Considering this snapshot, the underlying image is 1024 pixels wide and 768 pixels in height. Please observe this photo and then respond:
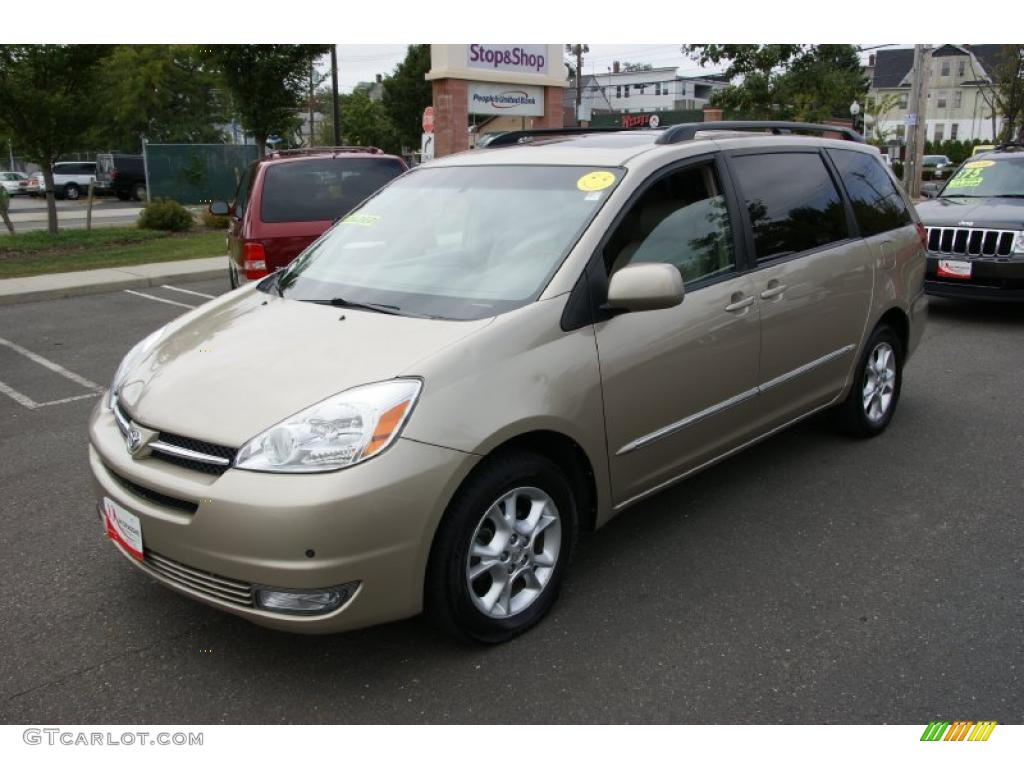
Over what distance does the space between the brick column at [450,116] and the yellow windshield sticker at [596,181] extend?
42.2 ft

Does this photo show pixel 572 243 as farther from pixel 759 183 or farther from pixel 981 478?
pixel 981 478

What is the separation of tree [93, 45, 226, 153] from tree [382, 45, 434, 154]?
9.67 meters

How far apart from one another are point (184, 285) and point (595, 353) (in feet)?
33.6

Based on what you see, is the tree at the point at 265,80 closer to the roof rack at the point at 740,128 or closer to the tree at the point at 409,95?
the roof rack at the point at 740,128

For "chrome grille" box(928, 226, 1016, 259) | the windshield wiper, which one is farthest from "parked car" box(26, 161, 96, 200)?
the windshield wiper

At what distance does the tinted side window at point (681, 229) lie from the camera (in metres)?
3.55

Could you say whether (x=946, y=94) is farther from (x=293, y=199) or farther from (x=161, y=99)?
(x=293, y=199)

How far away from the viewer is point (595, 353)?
3.26 meters

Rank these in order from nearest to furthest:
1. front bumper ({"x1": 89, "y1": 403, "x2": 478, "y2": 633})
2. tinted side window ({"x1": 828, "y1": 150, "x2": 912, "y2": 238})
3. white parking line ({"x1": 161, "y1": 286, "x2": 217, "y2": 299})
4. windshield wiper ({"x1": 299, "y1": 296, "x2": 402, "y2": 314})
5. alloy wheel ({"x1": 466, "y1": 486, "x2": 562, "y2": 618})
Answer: front bumper ({"x1": 89, "y1": 403, "x2": 478, "y2": 633}) < alloy wheel ({"x1": 466, "y1": 486, "x2": 562, "y2": 618}) < windshield wiper ({"x1": 299, "y1": 296, "x2": 402, "y2": 314}) < tinted side window ({"x1": 828, "y1": 150, "x2": 912, "y2": 238}) < white parking line ({"x1": 161, "y1": 286, "x2": 217, "y2": 299})

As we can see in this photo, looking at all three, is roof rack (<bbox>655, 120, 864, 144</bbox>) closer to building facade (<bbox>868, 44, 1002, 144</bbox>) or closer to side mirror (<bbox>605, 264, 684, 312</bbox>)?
side mirror (<bbox>605, 264, 684, 312</bbox>)

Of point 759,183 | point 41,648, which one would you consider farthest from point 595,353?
point 41,648

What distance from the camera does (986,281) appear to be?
8.51m

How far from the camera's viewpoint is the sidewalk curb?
11.0 meters

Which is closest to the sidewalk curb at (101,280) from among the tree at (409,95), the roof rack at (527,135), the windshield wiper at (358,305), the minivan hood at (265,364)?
the roof rack at (527,135)
